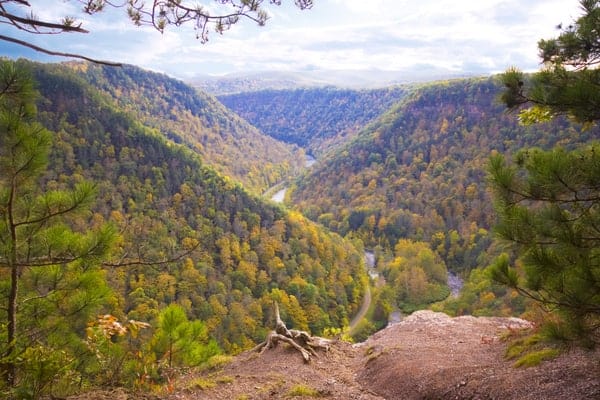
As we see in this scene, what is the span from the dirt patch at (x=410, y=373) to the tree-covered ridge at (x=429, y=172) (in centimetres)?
6350

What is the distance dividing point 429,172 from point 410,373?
105 m

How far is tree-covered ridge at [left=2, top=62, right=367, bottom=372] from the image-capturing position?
49.6 m

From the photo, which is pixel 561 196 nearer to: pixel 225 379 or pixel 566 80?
pixel 566 80

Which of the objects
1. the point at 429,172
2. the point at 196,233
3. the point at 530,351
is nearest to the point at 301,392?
the point at 530,351

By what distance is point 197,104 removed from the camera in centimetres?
18162

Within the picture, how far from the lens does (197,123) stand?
16862 cm

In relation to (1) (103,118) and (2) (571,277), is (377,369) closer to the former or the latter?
(2) (571,277)

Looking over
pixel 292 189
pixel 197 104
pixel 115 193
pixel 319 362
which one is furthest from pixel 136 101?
pixel 319 362

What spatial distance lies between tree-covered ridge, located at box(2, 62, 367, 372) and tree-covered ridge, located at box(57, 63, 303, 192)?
174ft


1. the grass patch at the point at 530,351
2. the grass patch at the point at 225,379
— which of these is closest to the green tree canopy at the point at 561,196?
the grass patch at the point at 530,351

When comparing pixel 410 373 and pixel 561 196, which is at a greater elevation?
pixel 561 196

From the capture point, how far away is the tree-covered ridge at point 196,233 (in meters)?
49.6

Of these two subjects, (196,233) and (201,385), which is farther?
(196,233)

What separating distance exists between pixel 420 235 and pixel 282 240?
107 ft
